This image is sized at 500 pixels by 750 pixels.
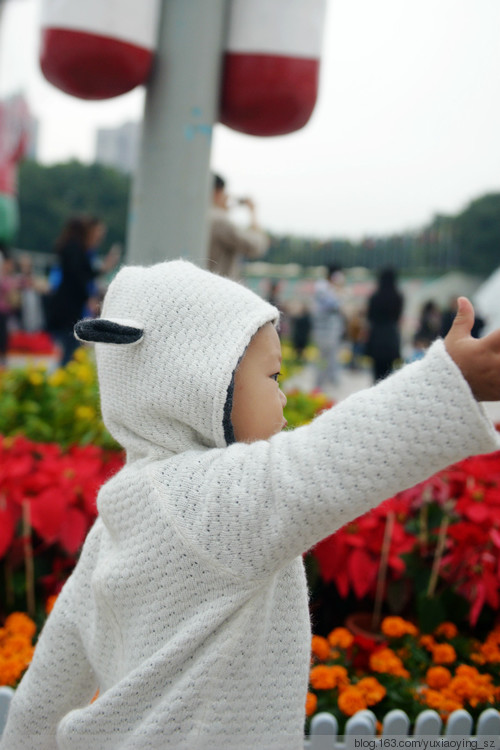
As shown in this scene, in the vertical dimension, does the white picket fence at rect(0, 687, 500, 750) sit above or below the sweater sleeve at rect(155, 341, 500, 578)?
below

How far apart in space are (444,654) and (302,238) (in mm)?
38739

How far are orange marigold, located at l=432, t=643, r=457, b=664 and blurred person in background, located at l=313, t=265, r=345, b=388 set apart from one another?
686 cm

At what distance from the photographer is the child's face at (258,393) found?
101cm

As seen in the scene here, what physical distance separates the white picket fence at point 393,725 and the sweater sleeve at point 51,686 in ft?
0.52

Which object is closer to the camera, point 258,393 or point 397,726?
point 258,393

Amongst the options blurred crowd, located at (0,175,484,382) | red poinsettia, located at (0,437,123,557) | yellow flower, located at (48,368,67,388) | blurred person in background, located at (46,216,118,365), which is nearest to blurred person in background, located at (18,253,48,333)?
blurred crowd, located at (0,175,484,382)

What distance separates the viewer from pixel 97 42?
6.50 ft

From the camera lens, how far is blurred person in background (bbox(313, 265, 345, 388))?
8.35 metres

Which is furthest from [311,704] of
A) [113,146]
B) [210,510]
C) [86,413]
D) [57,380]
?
[113,146]

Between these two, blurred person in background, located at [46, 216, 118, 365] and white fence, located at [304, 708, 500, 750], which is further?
blurred person in background, located at [46, 216, 118, 365]

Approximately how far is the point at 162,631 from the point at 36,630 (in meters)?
0.87

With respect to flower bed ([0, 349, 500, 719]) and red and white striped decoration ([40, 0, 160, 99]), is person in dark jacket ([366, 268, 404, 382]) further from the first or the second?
red and white striped decoration ([40, 0, 160, 99])

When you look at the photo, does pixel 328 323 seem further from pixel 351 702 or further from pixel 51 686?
pixel 51 686

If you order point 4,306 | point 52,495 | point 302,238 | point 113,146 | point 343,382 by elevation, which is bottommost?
point 343,382
